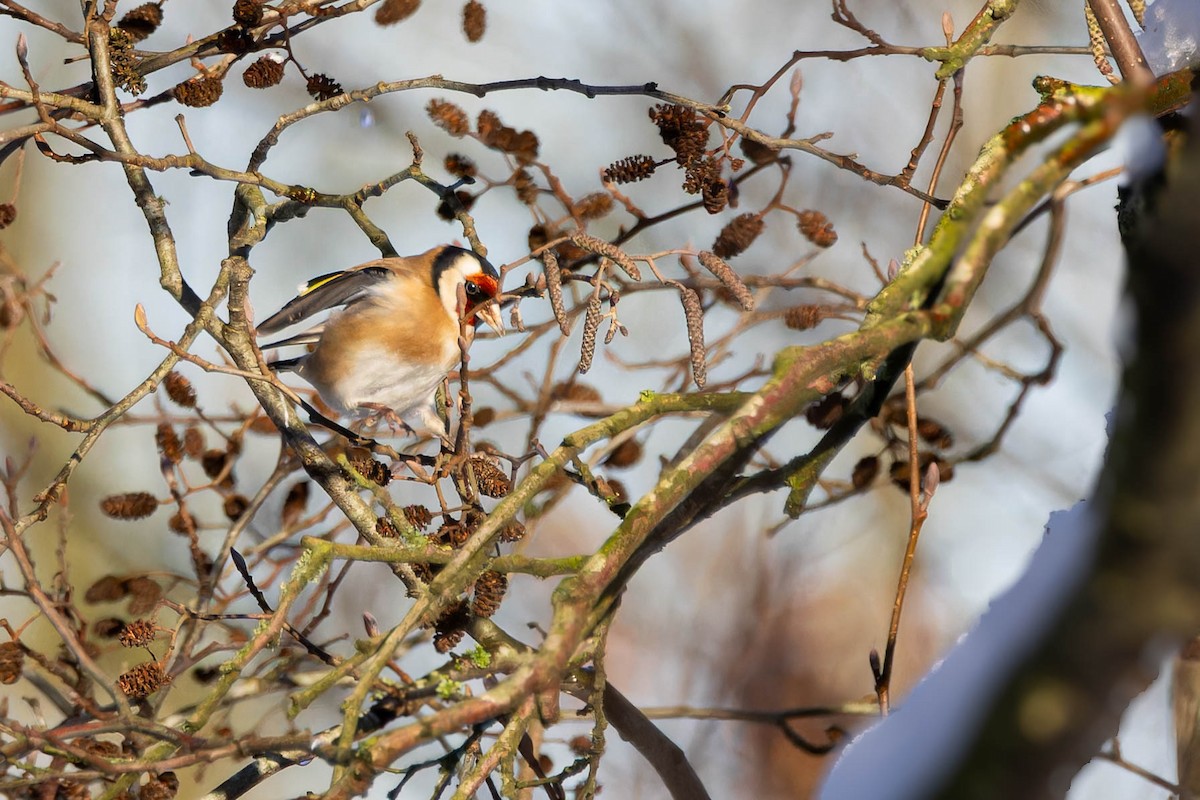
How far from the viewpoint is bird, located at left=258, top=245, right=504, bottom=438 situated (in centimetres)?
310

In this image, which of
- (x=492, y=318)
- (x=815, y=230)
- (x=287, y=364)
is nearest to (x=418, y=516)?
(x=492, y=318)

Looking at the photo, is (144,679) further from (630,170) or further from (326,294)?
(630,170)

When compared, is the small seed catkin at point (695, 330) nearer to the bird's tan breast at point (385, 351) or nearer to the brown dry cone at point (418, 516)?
the brown dry cone at point (418, 516)

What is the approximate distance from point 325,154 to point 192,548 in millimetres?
3619

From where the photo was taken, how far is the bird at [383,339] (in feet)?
10.2

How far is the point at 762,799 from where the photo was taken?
4176 millimetres

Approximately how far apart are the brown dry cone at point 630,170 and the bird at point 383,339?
2.16 ft

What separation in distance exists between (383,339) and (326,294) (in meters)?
0.23

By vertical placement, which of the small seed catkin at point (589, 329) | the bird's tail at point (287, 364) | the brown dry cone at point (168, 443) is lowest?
the small seed catkin at point (589, 329)

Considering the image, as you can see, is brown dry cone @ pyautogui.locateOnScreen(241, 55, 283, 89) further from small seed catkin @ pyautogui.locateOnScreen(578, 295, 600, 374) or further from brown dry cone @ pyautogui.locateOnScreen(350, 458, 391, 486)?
small seed catkin @ pyautogui.locateOnScreen(578, 295, 600, 374)

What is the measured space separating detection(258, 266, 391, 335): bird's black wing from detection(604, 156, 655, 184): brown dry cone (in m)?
0.87

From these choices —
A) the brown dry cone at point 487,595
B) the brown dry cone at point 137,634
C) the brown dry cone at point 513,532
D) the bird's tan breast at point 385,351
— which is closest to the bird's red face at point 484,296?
the bird's tan breast at point 385,351

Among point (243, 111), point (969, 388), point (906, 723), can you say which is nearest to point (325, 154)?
point (243, 111)

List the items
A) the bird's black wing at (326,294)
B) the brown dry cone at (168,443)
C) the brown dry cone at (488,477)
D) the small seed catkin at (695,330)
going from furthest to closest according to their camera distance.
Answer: the bird's black wing at (326,294), the brown dry cone at (168,443), the brown dry cone at (488,477), the small seed catkin at (695,330)
